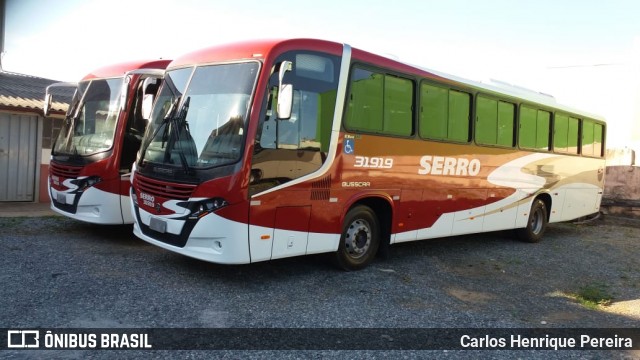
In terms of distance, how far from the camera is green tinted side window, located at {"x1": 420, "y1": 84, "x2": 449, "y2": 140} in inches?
315

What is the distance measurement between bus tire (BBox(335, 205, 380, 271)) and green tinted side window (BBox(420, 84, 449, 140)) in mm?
1732

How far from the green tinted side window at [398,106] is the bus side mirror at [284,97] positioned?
6.82ft

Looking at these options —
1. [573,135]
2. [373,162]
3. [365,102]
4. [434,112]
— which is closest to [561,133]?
[573,135]

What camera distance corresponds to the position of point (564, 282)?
7.63 m

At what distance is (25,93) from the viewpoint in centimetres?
1279

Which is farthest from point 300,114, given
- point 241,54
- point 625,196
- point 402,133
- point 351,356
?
point 625,196

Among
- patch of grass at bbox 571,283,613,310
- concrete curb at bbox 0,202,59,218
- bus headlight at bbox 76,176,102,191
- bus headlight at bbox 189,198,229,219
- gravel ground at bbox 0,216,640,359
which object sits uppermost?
bus headlight at bbox 76,176,102,191

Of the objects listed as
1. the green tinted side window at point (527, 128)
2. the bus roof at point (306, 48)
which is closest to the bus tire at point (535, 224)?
the green tinted side window at point (527, 128)

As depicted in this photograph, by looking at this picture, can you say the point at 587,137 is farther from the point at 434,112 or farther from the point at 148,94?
the point at 148,94

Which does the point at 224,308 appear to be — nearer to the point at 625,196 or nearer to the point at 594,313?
the point at 594,313

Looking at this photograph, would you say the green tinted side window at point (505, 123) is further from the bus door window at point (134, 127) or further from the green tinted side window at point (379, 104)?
the bus door window at point (134, 127)

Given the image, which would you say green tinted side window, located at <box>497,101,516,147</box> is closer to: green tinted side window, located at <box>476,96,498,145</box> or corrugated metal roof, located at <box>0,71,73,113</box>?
green tinted side window, located at <box>476,96,498,145</box>

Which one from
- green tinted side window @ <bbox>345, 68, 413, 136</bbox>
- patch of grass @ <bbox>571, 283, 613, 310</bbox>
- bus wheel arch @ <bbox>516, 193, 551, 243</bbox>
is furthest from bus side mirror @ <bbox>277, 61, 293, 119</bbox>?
bus wheel arch @ <bbox>516, 193, 551, 243</bbox>

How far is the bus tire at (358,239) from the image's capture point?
704cm
